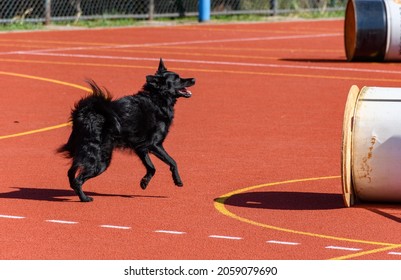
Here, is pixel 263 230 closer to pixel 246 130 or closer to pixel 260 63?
pixel 246 130

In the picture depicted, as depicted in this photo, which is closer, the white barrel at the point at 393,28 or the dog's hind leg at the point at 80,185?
the dog's hind leg at the point at 80,185

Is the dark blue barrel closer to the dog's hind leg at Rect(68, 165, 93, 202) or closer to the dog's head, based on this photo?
the dog's head

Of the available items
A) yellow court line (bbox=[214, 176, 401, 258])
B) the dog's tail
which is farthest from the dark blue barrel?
the dog's tail

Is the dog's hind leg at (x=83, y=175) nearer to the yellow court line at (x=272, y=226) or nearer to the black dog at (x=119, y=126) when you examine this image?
the black dog at (x=119, y=126)

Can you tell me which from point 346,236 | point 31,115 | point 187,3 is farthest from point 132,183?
point 187,3

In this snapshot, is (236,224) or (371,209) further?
(371,209)

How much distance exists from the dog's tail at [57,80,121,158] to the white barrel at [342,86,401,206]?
2.00 meters

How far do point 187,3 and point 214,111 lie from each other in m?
20.1

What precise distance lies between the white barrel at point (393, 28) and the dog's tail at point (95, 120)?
13.5 meters

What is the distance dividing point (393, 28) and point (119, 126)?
1355 centimetres

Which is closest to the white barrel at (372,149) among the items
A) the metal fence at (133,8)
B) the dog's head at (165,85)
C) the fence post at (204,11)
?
the dog's head at (165,85)

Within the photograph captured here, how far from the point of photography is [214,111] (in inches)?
643

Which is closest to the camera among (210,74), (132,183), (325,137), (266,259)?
(266,259)

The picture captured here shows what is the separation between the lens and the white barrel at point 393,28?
2295cm
